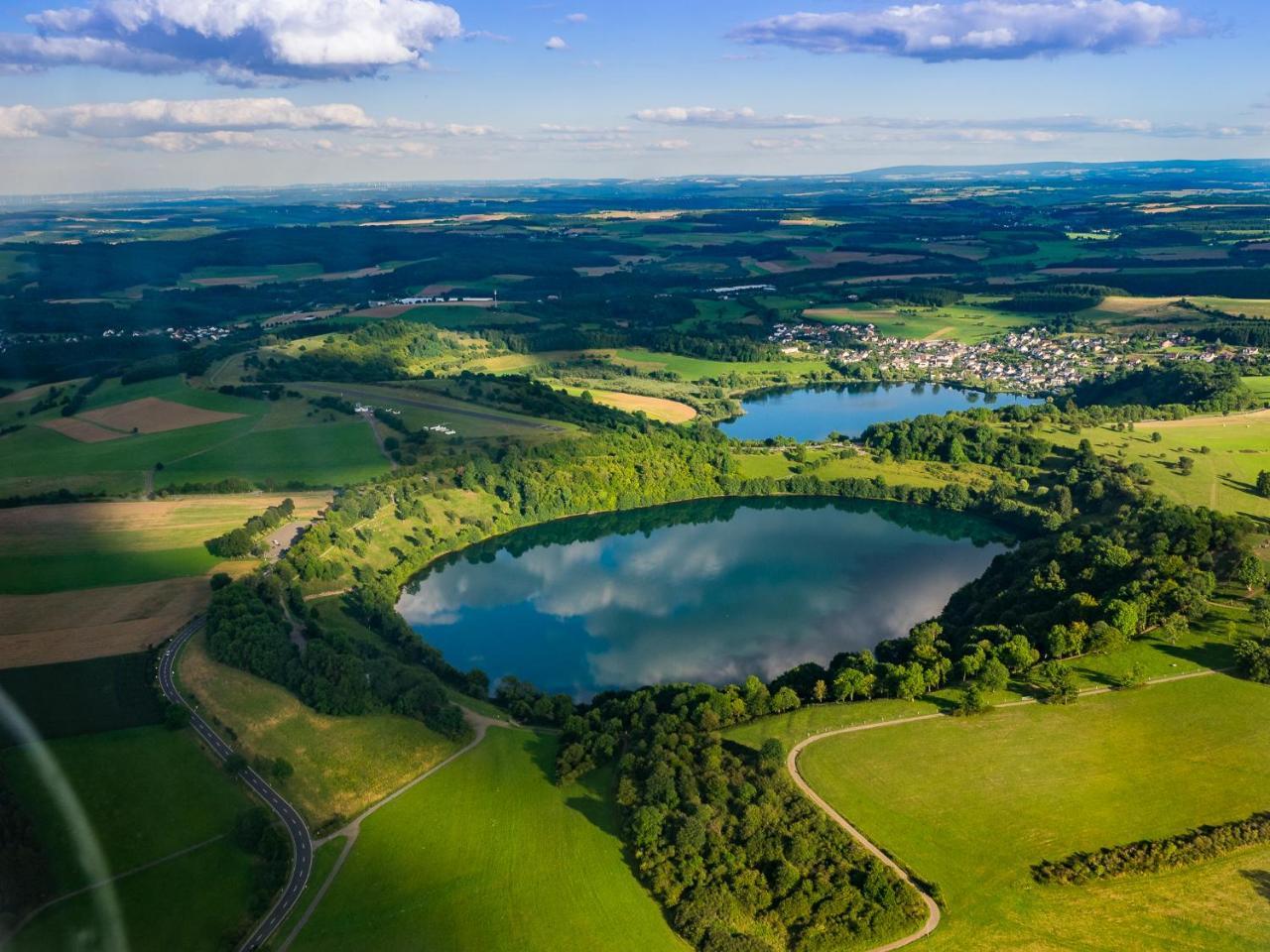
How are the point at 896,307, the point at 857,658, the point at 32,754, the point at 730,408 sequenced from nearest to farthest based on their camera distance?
1. the point at 32,754
2. the point at 857,658
3. the point at 730,408
4. the point at 896,307

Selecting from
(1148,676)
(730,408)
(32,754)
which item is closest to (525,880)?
(32,754)

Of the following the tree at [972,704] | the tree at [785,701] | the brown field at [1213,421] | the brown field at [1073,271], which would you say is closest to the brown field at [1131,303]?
the brown field at [1073,271]

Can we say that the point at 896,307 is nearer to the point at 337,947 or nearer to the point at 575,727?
the point at 575,727

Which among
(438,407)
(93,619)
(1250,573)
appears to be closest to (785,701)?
(1250,573)

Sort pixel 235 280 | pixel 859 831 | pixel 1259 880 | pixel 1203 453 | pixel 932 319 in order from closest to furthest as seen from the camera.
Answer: pixel 1259 880, pixel 859 831, pixel 1203 453, pixel 932 319, pixel 235 280

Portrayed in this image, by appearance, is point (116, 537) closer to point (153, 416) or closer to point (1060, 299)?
point (153, 416)
